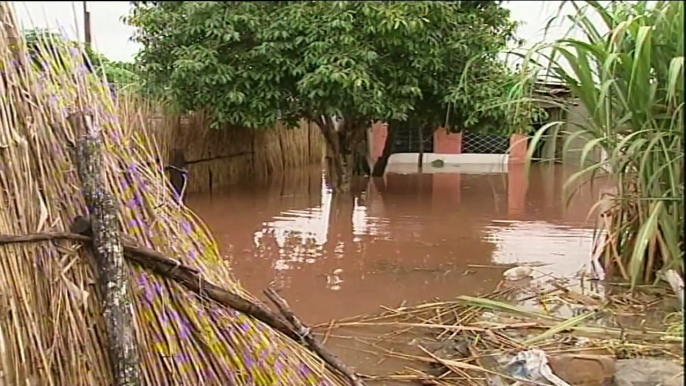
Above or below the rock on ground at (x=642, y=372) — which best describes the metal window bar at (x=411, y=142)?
above

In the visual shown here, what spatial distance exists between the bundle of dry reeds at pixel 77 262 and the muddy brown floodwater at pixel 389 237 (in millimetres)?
1155

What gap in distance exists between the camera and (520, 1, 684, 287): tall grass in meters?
1.73

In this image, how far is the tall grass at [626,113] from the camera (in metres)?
1.73

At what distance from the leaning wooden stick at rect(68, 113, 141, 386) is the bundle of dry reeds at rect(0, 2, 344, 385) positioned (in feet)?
0.09

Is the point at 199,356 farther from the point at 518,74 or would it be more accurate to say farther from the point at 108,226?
the point at 518,74

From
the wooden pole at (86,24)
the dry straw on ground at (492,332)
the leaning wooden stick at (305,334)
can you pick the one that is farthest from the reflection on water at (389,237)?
the wooden pole at (86,24)

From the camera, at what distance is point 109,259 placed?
1.47 metres

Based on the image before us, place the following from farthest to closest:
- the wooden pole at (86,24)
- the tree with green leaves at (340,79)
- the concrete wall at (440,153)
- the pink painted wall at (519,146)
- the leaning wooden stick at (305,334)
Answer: the concrete wall at (440,153)
the tree with green leaves at (340,79)
the pink painted wall at (519,146)
the leaning wooden stick at (305,334)
the wooden pole at (86,24)

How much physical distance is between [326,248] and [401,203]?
2413mm

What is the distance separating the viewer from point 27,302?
1398 millimetres

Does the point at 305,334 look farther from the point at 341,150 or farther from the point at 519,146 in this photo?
the point at 341,150

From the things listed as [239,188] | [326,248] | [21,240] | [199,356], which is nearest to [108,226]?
[21,240]

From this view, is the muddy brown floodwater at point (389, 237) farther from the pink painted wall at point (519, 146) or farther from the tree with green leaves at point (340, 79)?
the tree with green leaves at point (340, 79)

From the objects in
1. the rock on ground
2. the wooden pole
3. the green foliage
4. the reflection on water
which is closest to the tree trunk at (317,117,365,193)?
the reflection on water
